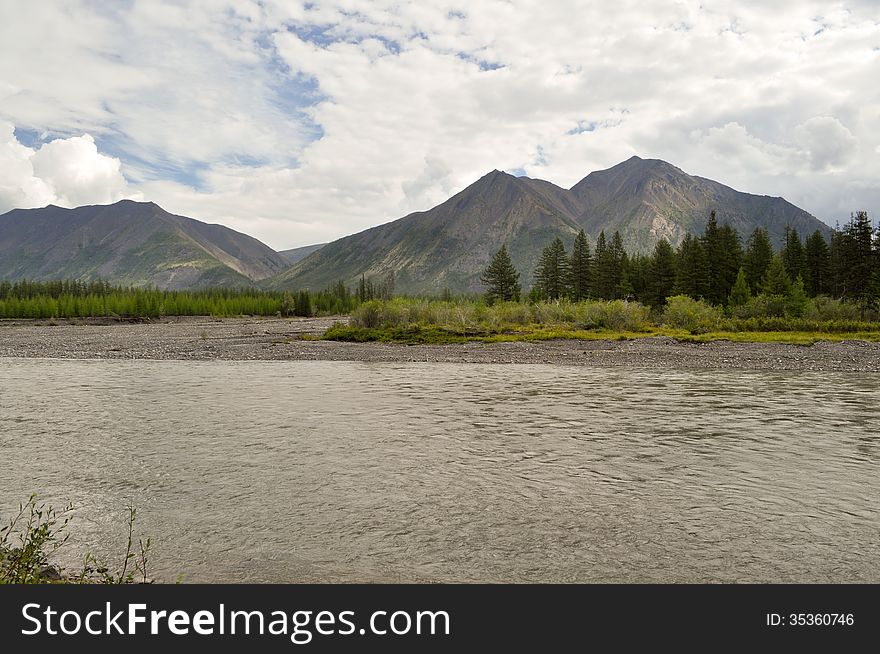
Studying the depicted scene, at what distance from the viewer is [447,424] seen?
18.9 meters

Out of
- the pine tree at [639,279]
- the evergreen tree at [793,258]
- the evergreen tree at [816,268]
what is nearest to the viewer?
the evergreen tree at [816,268]

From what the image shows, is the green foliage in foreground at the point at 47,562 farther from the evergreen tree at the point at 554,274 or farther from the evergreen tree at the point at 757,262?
the evergreen tree at the point at 554,274

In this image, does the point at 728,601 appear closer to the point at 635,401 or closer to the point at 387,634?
the point at 387,634

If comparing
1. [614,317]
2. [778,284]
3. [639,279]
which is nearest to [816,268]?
[778,284]

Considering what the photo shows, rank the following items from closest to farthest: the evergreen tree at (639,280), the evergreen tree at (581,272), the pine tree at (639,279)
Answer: the evergreen tree at (639,280) < the pine tree at (639,279) < the evergreen tree at (581,272)

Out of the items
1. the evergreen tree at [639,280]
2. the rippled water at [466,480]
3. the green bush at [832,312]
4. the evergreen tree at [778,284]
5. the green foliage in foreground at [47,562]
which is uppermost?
the evergreen tree at [639,280]

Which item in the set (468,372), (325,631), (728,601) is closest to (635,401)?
(468,372)

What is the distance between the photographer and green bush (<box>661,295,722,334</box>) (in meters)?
61.1

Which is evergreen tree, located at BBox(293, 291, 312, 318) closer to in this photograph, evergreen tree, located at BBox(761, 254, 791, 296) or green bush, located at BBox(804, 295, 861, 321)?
evergreen tree, located at BBox(761, 254, 791, 296)

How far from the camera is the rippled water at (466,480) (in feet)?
27.1

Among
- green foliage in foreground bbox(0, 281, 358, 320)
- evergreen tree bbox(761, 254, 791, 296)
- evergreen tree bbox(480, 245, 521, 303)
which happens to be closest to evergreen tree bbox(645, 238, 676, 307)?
evergreen tree bbox(761, 254, 791, 296)

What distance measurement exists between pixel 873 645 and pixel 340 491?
362 inches

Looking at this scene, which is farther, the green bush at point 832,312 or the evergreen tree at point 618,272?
the evergreen tree at point 618,272

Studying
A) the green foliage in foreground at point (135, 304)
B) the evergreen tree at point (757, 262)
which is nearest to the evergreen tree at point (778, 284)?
the evergreen tree at point (757, 262)
